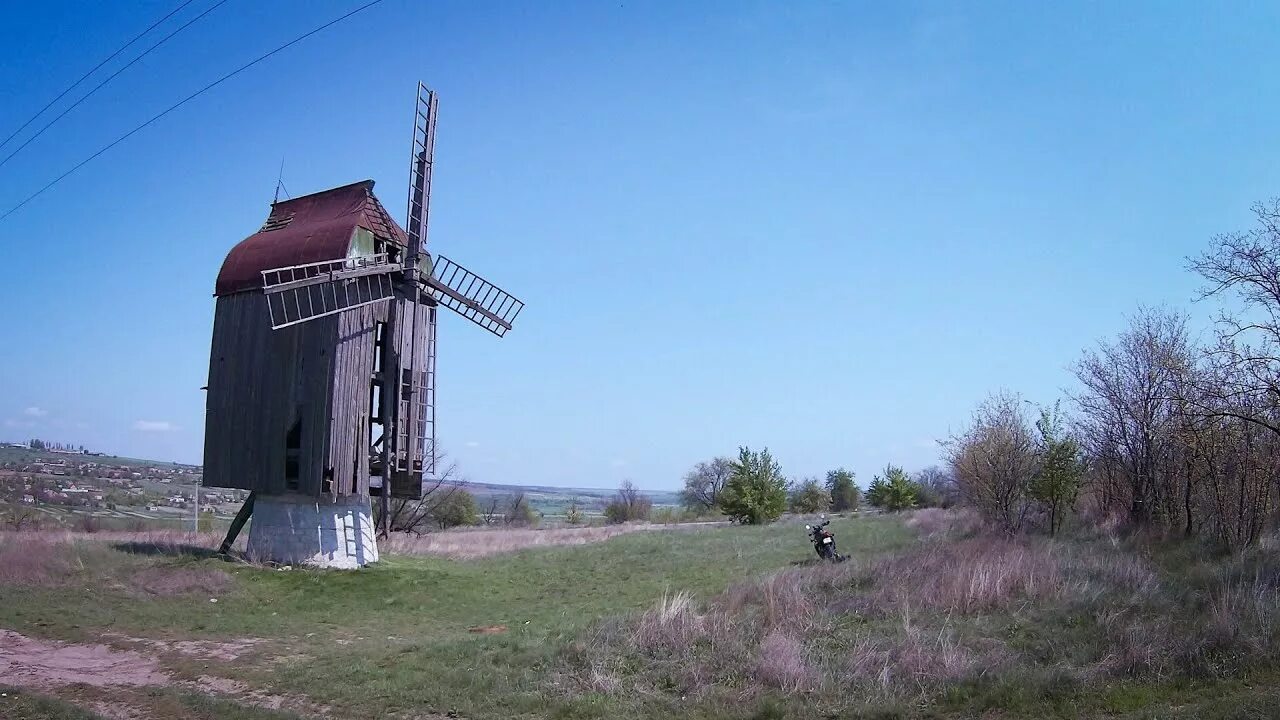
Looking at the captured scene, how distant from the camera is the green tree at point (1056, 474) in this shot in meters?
24.1

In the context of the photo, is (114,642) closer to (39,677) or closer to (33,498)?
(39,677)

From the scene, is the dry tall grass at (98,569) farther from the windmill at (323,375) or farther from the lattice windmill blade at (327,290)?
the lattice windmill blade at (327,290)

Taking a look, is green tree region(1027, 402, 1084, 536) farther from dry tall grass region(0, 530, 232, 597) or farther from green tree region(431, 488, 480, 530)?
green tree region(431, 488, 480, 530)

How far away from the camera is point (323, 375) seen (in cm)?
2366

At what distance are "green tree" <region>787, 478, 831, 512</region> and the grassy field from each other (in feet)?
170

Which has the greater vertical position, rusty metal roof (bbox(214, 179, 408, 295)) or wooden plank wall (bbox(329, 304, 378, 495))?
rusty metal roof (bbox(214, 179, 408, 295))

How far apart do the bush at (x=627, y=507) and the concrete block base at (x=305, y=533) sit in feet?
167

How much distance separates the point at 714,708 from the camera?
8.38m

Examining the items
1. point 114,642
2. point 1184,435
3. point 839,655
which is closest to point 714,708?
point 839,655

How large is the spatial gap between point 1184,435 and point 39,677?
21.7m

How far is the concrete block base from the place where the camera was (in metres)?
23.8

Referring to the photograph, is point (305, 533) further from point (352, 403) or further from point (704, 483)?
point (704, 483)

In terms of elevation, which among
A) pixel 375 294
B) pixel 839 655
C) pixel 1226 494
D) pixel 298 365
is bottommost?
pixel 839 655

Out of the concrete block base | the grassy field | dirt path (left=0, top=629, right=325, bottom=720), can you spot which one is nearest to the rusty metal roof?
the concrete block base
